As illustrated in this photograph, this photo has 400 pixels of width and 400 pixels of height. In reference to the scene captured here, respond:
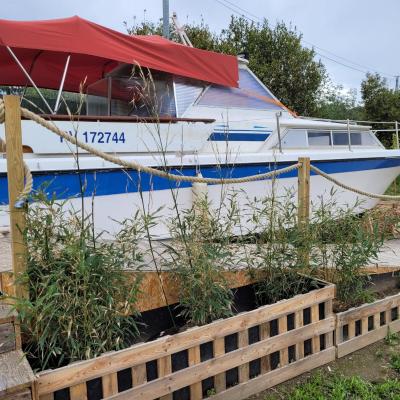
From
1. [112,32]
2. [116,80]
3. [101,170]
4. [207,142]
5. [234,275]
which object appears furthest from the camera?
[116,80]

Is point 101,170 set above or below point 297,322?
above

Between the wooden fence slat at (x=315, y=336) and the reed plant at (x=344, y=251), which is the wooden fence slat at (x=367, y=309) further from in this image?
the wooden fence slat at (x=315, y=336)

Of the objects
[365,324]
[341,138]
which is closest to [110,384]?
[365,324]

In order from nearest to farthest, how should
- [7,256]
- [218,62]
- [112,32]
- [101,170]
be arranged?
[7,256], [101,170], [112,32], [218,62]

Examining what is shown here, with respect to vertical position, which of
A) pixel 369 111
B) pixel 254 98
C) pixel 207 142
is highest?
pixel 369 111

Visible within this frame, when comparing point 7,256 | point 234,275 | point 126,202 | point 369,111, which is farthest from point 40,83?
point 369,111

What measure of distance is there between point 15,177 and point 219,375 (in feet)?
5.55

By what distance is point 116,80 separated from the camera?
6.64 meters

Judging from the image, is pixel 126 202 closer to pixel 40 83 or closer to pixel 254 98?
pixel 254 98

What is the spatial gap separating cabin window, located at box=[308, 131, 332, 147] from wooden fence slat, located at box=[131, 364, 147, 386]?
16.0 feet

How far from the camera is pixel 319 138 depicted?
22.0 feet

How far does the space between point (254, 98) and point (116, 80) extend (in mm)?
2138

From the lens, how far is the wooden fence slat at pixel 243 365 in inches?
110

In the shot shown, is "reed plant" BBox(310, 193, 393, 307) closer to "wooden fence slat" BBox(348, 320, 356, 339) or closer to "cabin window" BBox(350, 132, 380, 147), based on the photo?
"wooden fence slat" BBox(348, 320, 356, 339)
